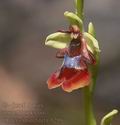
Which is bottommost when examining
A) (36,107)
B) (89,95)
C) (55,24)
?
(36,107)

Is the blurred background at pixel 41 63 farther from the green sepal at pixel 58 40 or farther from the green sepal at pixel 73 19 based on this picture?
the green sepal at pixel 73 19

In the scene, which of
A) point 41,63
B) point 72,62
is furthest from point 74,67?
point 41,63

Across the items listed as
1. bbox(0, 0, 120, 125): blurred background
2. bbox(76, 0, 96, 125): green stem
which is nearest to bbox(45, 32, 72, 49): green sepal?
bbox(76, 0, 96, 125): green stem

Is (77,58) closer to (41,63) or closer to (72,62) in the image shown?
(72,62)

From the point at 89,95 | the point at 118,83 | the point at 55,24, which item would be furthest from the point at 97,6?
the point at 89,95

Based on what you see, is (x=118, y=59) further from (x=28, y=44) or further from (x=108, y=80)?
(x=28, y=44)

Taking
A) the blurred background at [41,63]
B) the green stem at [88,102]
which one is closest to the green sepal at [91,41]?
the green stem at [88,102]

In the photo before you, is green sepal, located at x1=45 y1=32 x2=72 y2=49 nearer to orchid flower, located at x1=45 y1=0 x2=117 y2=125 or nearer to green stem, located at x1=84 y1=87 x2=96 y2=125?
orchid flower, located at x1=45 y1=0 x2=117 y2=125
